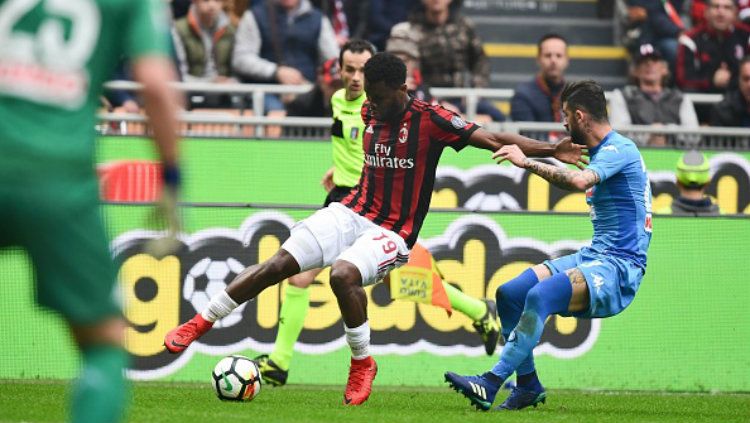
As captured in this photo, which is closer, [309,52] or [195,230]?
[195,230]

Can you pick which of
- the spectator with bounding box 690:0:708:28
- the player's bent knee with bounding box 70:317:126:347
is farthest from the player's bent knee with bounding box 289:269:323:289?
the spectator with bounding box 690:0:708:28

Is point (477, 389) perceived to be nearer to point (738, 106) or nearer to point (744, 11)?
point (738, 106)

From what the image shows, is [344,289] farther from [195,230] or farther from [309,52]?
[309,52]

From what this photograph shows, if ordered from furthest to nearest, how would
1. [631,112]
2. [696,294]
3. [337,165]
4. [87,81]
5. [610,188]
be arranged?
1. [631,112]
2. [696,294]
3. [337,165]
4. [610,188]
5. [87,81]


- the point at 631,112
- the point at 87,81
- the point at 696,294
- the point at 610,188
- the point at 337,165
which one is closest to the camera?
the point at 87,81

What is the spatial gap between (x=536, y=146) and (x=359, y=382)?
6.30 ft

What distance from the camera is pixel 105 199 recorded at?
36.1ft

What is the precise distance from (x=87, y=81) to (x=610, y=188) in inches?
188

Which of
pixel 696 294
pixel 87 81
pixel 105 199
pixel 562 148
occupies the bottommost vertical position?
pixel 696 294

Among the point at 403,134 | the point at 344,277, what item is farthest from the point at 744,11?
the point at 344,277

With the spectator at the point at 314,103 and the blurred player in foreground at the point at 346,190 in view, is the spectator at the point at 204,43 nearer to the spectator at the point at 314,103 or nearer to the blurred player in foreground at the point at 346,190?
the spectator at the point at 314,103

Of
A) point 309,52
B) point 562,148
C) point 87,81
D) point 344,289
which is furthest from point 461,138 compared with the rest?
point 309,52

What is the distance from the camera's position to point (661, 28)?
1670 cm

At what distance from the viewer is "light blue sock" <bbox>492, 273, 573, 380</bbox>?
8648 mm
